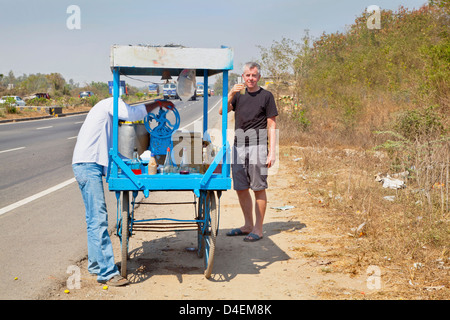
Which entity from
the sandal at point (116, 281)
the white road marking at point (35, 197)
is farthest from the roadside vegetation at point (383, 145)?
the white road marking at point (35, 197)

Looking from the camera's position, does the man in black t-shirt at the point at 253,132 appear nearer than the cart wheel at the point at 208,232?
No

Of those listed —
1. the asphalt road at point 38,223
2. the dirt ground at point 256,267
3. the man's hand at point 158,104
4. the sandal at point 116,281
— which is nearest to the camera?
the dirt ground at point 256,267

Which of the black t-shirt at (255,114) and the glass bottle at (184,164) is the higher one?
the black t-shirt at (255,114)

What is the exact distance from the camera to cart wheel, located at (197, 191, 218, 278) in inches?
190

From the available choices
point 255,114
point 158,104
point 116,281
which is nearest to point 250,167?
point 255,114

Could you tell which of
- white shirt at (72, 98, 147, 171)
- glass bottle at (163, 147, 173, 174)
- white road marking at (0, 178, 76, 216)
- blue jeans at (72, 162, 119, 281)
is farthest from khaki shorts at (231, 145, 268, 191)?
white road marking at (0, 178, 76, 216)

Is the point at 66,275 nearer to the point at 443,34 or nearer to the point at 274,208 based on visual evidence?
the point at 274,208

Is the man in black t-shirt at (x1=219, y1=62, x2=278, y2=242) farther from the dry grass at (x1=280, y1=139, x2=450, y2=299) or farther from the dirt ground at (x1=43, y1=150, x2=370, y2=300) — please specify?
the dry grass at (x1=280, y1=139, x2=450, y2=299)

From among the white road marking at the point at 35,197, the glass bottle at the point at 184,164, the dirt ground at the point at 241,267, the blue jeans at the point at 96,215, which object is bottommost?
the dirt ground at the point at 241,267

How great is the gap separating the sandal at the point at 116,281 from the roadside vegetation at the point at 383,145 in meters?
2.41

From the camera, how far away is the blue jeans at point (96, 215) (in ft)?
15.4

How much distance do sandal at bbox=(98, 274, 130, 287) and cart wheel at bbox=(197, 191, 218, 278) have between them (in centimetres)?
81

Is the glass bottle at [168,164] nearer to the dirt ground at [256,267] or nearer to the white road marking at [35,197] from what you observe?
the dirt ground at [256,267]
